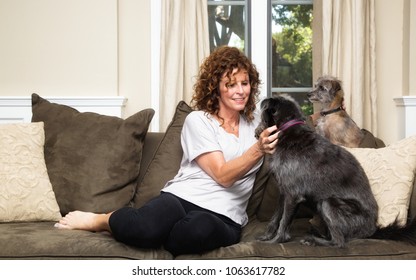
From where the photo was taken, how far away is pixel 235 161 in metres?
2.33

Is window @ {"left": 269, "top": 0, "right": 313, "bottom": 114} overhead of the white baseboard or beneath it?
overhead

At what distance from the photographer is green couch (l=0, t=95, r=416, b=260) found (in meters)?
2.13

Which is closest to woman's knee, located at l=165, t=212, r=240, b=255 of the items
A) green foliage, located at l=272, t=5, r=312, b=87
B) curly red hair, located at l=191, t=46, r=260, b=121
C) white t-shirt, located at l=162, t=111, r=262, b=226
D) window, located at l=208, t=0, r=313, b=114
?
white t-shirt, located at l=162, t=111, r=262, b=226

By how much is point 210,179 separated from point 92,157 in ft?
2.12

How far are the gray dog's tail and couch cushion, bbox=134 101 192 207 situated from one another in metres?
1.00

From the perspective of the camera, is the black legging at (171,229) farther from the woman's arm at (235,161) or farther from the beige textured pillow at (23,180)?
the beige textured pillow at (23,180)

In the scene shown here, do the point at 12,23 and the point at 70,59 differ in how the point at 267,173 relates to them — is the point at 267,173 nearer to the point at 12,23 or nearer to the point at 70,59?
the point at 70,59

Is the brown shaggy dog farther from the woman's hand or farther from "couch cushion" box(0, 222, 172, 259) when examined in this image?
"couch cushion" box(0, 222, 172, 259)

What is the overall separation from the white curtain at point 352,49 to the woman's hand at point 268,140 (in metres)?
1.64

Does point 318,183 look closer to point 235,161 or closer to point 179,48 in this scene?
point 235,161

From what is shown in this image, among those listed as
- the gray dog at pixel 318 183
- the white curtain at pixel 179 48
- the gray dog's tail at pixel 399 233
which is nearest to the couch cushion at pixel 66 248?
the gray dog at pixel 318 183

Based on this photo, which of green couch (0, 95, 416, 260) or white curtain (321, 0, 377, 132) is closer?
green couch (0, 95, 416, 260)

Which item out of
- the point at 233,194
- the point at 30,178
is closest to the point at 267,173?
the point at 233,194

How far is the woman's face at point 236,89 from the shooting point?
251 centimetres
